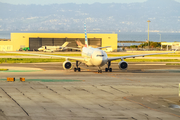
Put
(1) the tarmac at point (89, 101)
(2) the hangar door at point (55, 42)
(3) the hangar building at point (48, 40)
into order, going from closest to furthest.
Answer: (1) the tarmac at point (89, 101) < (3) the hangar building at point (48, 40) < (2) the hangar door at point (55, 42)

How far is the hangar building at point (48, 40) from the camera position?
14838 cm

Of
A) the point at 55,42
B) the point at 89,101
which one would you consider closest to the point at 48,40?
the point at 55,42

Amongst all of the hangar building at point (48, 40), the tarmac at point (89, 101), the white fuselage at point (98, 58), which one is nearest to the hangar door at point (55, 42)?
the hangar building at point (48, 40)

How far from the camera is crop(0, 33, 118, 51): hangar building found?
14838 centimetres

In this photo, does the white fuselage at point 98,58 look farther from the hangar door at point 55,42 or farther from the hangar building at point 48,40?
the hangar door at point 55,42

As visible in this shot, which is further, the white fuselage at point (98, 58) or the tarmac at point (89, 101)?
the white fuselage at point (98, 58)

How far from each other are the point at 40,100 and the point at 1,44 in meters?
128

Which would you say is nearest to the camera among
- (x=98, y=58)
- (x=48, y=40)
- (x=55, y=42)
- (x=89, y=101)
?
(x=89, y=101)

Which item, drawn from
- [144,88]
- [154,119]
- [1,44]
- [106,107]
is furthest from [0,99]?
[1,44]

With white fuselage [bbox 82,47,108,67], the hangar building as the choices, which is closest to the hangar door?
the hangar building

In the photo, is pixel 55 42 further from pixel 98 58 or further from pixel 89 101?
pixel 89 101

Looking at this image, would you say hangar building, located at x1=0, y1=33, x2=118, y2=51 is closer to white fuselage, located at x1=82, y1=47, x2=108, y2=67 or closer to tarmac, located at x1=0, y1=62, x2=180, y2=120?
white fuselage, located at x1=82, y1=47, x2=108, y2=67

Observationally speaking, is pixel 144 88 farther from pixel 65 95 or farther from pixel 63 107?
pixel 63 107

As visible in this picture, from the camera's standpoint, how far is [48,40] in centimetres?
16088
